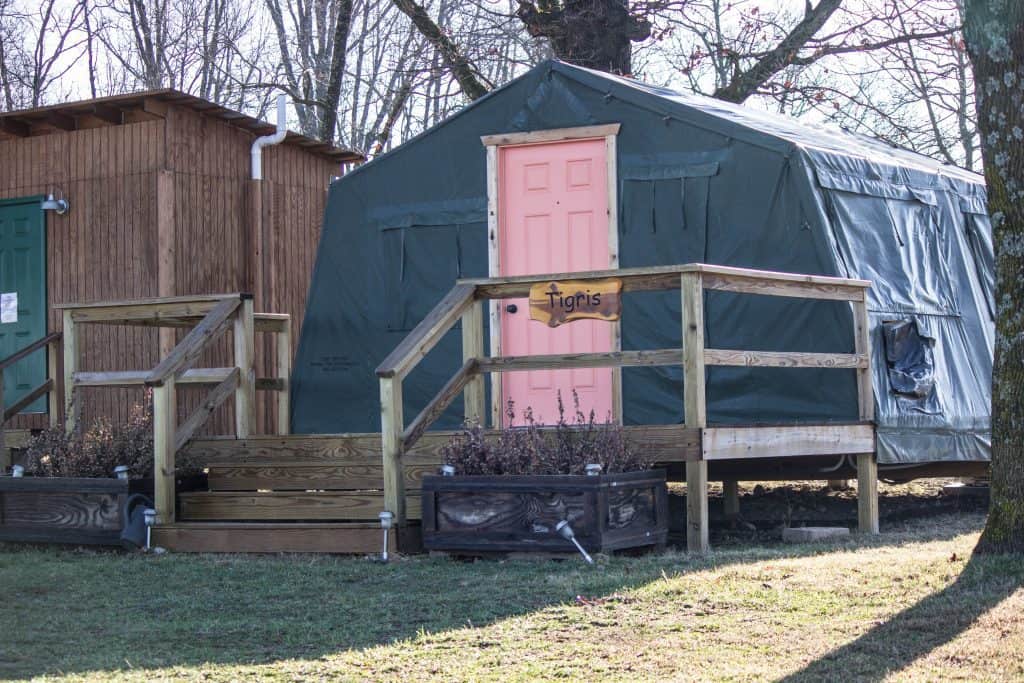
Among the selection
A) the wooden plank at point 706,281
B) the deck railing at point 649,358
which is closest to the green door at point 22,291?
the deck railing at point 649,358

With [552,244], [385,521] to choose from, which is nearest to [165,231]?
[552,244]

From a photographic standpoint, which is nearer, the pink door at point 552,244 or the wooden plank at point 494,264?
the pink door at point 552,244

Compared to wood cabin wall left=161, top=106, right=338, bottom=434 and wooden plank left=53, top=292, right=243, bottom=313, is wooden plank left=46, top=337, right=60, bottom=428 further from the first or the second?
wooden plank left=53, top=292, right=243, bottom=313

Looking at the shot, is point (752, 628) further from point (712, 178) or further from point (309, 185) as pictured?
point (309, 185)

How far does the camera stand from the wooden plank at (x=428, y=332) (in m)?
7.22

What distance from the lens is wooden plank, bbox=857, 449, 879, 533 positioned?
8062 mm

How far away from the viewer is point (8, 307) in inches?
465

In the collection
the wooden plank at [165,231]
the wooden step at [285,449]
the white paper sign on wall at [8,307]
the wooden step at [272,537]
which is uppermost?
the wooden plank at [165,231]

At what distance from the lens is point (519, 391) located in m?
9.70

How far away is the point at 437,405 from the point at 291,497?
1096 mm

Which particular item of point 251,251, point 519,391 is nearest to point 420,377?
point 519,391

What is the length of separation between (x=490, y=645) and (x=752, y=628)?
0.94 m

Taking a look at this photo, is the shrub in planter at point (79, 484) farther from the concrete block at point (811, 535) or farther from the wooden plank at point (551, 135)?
the concrete block at point (811, 535)

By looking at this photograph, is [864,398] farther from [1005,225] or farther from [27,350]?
[27,350]
